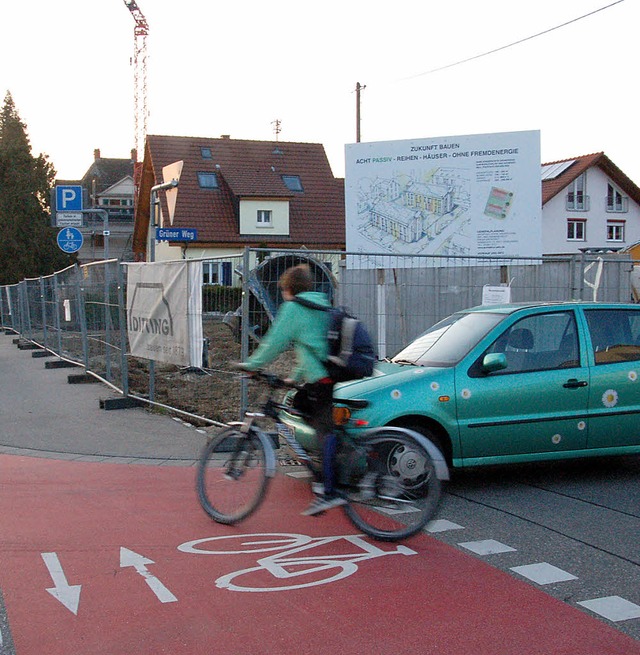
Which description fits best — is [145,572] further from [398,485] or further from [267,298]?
[267,298]

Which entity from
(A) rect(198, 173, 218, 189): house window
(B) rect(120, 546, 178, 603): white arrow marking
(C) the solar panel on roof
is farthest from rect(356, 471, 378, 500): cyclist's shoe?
(C) the solar panel on roof

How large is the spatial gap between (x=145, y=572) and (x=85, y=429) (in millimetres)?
5673

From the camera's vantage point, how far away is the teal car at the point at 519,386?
718cm

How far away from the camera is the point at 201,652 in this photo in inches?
162

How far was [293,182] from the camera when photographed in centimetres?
5212

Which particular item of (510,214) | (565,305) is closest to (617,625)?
(565,305)

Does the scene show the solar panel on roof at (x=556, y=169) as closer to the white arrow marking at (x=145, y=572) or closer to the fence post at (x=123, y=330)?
the fence post at (x=123, y=330)

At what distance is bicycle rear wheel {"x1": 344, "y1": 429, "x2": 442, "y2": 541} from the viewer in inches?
231

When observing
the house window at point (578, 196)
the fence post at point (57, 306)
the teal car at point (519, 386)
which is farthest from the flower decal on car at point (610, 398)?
the house window at point (578, 196)

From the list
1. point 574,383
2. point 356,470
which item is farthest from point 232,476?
point 574,383

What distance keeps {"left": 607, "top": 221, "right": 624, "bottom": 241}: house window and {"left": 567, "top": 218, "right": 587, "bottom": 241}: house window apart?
7.32 ft

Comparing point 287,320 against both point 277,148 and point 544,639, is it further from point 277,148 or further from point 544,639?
point 277,148

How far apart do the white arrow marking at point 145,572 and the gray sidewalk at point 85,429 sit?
121 inches

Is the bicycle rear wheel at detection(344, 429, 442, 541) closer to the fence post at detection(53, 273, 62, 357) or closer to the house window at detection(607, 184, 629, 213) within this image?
the fence post at detection(53, 273, 62, 357)
